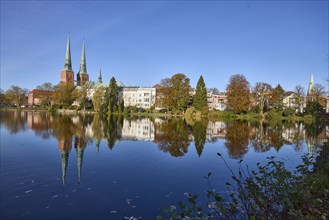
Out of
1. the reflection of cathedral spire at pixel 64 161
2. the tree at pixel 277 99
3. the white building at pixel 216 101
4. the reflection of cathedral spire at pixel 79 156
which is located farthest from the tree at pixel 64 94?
the reflection of cathedral spire at pixel 64 161

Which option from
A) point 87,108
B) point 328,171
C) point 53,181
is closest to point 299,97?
point 87,108

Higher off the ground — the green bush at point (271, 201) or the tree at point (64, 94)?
the tree at point (64, 94)

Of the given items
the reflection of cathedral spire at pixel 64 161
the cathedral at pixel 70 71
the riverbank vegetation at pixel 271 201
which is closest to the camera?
the riverbank vegetation at pixel 271 201

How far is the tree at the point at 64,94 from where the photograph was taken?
265 ft

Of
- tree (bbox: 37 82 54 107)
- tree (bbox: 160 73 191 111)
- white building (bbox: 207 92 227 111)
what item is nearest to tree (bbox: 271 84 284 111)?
tree (bbox: 160 73 191 111)

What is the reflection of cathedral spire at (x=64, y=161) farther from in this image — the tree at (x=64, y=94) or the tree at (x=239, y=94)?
the tree at (x=64, y=94)

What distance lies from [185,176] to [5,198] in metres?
6.19

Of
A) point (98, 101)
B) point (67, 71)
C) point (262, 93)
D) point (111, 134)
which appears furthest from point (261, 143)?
point (67, 71)

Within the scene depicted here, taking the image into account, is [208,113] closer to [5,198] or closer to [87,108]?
[87,108]

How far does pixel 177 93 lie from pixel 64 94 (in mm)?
37639

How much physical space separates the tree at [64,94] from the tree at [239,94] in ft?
158

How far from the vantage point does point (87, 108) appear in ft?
273

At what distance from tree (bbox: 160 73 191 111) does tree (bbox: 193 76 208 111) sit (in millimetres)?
2440

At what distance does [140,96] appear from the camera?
97375mm
